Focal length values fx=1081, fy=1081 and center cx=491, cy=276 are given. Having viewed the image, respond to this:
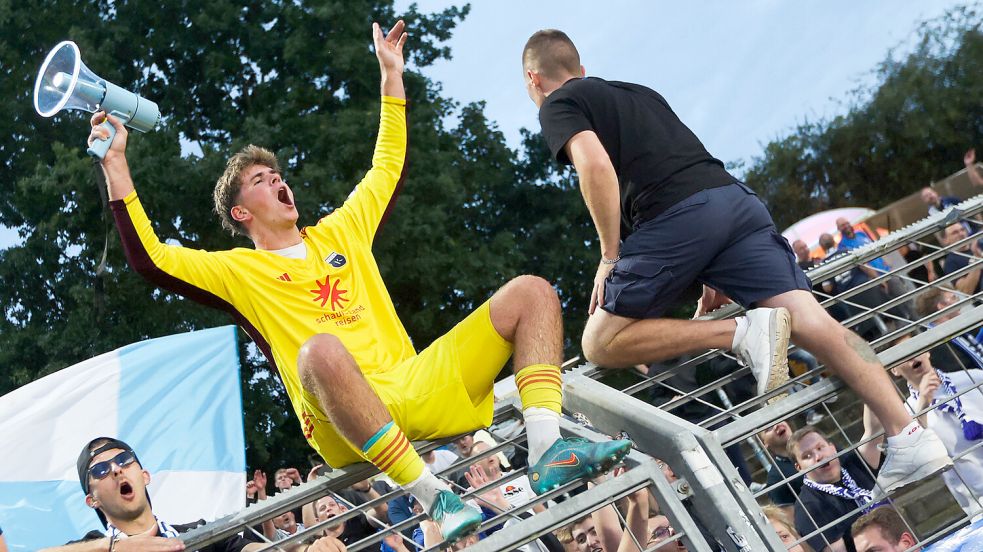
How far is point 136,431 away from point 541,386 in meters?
4.64

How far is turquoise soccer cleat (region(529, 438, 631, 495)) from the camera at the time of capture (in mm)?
2908

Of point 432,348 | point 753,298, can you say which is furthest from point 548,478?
point 753,298

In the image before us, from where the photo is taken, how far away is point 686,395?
3.45 m

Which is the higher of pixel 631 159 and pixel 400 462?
pixel 631 159

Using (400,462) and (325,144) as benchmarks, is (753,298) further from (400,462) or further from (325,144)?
(325,144)

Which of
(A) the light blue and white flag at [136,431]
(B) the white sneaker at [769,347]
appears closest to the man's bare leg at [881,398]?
(B) the white sneaker at [769,347]

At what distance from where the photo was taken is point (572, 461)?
3.05 m

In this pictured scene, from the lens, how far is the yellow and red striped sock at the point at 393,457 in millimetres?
3164

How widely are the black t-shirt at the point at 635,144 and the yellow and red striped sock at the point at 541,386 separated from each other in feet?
2.45

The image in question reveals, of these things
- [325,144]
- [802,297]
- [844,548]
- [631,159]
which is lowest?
[844,548]

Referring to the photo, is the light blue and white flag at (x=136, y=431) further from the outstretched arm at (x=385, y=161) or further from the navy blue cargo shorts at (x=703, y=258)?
the navy blue cargo shorts at (x=703, y=258)

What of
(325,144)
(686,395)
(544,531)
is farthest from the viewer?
(325,144)

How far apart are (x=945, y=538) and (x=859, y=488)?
1.65m

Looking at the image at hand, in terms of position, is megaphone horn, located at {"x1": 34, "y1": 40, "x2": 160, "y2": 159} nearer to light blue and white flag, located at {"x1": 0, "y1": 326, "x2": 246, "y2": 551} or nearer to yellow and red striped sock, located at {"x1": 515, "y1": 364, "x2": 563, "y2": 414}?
yellow and red striped sock, located at {"x1": 515, "y1": 364, "x2": 563, "y2": 414}
